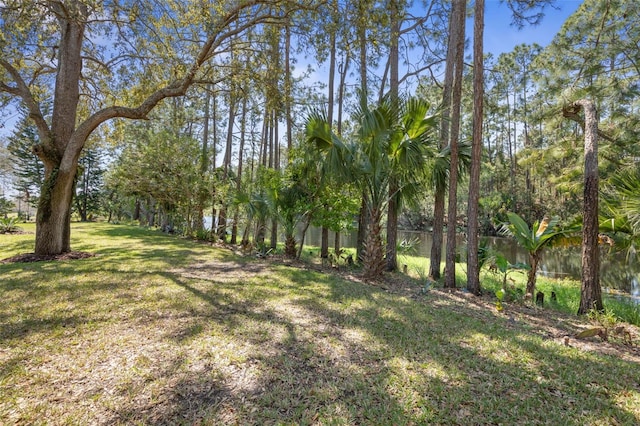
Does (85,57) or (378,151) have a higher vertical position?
(85,57)

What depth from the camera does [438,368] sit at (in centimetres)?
288

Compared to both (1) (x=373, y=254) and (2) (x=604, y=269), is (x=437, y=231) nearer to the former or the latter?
(1) (x=373, y=254)

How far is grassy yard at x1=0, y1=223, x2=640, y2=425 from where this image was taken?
2.24 m

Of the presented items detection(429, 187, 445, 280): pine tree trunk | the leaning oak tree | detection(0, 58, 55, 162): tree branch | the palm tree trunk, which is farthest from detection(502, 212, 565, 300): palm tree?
detection(0, 58, 55, 162): tree branch

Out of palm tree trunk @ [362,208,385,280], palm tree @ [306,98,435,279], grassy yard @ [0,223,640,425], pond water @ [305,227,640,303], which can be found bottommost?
pond water @ [305,227,640,303]

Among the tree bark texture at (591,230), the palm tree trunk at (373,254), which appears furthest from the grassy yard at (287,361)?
the palm tree trunk at (373,254)

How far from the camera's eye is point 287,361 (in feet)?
9.59

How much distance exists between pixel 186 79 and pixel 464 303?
796 centimetres

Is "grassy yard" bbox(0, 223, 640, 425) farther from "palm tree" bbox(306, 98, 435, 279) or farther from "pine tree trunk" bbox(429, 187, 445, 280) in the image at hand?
"pine tree trunk" bbox(429, 187, 445, 280)

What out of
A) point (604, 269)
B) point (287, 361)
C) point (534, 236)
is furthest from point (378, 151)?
point (604, 269)

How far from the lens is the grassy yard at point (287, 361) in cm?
224

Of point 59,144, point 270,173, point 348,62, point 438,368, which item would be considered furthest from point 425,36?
point 59,144

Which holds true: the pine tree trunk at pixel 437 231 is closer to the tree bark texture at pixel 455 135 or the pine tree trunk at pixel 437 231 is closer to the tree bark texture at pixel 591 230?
the tree bark texture at pixel 455 135

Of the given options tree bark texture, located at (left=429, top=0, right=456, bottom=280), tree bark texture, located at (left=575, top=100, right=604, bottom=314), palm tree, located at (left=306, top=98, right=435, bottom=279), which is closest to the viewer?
tree bark texture, located at (left=575, top=100, right=604, bottom=314)
